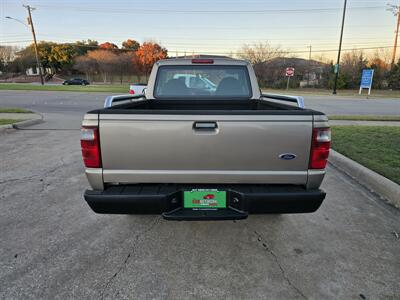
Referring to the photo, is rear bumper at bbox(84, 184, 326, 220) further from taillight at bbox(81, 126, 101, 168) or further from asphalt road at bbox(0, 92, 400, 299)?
asphalt road at bbox(0, 92, 400, 299)

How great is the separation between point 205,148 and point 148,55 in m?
54.0

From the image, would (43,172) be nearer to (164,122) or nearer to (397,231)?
(164,122)

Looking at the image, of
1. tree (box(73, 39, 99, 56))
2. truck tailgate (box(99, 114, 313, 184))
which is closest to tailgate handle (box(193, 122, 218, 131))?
truck tailgate (box(99, 114, 313, 184))

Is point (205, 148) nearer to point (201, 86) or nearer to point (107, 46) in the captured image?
point (201, 86)

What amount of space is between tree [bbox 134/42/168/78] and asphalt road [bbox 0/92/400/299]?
170 ft

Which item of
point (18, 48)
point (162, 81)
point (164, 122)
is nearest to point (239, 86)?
point (162, 81)

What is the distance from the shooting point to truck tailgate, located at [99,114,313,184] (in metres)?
2.21

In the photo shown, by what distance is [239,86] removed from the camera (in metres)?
3.97

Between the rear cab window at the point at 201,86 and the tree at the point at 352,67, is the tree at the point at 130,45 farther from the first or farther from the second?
the rear cab window at the point at 201,86

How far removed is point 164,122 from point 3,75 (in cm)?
7684

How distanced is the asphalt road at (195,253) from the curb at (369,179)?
0.20 metres

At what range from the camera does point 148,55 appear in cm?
5172

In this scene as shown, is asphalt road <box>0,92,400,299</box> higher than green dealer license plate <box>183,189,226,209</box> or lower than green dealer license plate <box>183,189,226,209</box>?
lower

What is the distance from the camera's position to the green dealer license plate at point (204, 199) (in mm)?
2381
